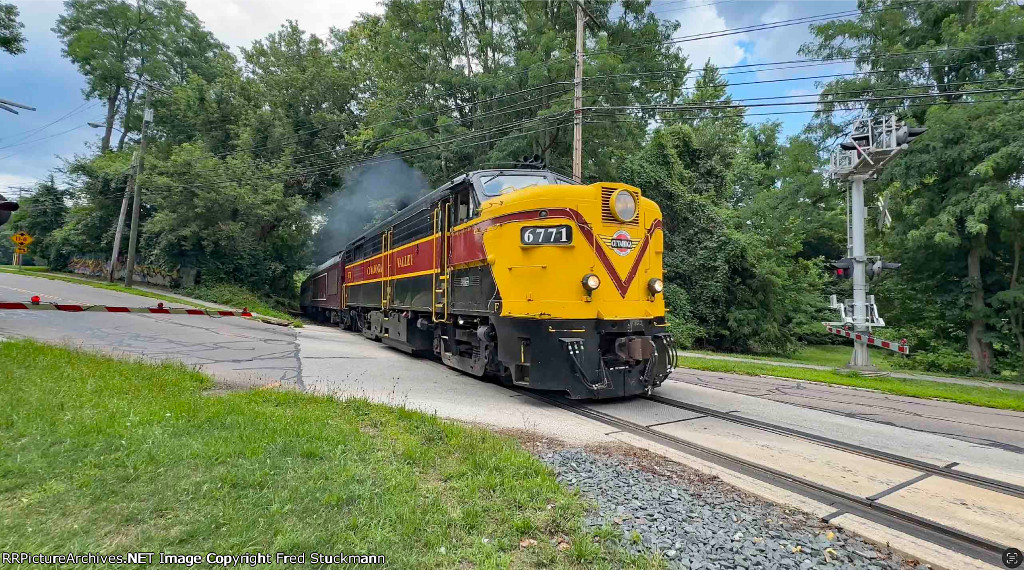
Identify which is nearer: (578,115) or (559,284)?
(559,284)

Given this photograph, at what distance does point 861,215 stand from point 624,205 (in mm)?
7951

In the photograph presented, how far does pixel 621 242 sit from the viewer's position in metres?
7.25

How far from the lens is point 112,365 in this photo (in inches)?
275

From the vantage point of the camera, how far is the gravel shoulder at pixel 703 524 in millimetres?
2871

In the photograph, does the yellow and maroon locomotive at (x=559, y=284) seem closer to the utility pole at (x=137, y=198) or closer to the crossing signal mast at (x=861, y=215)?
the crossing signal mast at (x=861, y=215)

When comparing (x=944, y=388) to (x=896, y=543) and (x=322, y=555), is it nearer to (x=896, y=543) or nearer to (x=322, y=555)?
(x=896, y=543)

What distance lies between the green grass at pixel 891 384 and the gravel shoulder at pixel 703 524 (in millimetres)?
7711

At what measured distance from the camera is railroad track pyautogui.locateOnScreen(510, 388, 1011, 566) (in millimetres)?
3240

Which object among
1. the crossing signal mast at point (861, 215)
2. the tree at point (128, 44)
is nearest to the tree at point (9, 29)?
the crossing signal mast at point (861, 215)

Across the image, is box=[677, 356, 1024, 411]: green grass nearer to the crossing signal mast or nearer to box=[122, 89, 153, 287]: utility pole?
the crossing signal mast

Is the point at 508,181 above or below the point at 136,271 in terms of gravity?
above

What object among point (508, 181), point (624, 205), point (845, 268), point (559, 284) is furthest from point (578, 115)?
point (559, 284)

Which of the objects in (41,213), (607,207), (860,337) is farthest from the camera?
(41,213)

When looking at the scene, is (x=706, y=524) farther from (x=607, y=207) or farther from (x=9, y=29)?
(x=9, y=29)
